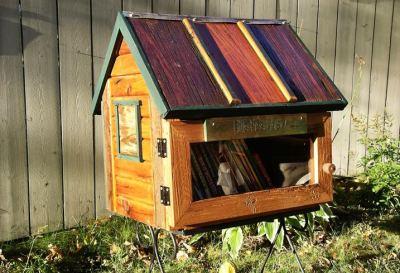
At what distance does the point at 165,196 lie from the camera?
6.49 ft

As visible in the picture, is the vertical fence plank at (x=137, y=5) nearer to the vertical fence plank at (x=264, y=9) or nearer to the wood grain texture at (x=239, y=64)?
the vertical fence plank at (x=264, y=9)

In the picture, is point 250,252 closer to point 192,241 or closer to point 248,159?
point 192,241

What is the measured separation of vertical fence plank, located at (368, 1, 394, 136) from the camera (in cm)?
516

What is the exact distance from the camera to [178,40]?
2105mm

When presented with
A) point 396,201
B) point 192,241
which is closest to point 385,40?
point 396,201

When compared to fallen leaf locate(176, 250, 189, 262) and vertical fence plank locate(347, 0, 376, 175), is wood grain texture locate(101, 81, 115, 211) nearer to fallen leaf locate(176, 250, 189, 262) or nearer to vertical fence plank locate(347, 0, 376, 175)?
fallen leaf locate(176, 250, 189, 262)

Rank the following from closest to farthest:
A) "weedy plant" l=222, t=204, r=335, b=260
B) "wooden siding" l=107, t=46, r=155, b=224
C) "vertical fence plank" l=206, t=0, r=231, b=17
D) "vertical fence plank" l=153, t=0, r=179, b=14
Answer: "wooden siding" l=107, t=46, r=155, b=224, "weedy plant" l=222, t=204, r=335, b=260, "vertical fence plank" l=153, t=0, r=179, b=14, "vertical fence plank" l=206, t=0, r=231, b=17

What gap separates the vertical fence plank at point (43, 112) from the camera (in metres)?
3.15

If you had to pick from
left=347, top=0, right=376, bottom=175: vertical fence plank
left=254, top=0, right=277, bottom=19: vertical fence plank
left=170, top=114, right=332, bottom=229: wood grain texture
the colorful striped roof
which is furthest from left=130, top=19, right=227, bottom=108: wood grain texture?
left=347, top=0, right=376, bottom=175: vertical fence plank

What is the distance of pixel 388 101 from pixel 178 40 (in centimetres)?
384

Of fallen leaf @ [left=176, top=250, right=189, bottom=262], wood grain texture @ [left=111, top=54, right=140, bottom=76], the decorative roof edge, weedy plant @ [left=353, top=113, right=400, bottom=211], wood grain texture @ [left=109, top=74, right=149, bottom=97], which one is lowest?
fallen leaf @ [left=176, top=250, right=189, bottom=262]

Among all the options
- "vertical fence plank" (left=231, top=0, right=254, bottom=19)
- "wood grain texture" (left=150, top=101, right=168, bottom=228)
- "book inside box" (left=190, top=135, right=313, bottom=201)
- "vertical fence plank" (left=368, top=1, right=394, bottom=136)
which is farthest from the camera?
"vertical fence plank" (left=368, top=1, right=394, bottom=136)

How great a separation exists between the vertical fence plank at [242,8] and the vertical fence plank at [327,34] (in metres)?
0.82

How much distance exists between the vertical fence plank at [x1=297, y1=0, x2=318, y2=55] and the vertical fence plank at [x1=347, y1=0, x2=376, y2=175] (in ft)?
1.95
